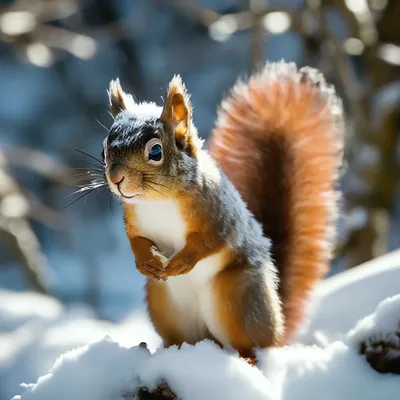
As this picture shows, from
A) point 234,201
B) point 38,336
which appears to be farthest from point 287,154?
point 38,336

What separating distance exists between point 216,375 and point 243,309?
121mm

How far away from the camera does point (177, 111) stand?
0.68 metres

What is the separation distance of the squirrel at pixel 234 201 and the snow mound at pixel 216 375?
0.28 ft

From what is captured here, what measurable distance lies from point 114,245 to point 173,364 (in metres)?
4.28

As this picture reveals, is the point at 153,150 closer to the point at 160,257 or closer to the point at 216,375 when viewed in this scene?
the point at 160,257

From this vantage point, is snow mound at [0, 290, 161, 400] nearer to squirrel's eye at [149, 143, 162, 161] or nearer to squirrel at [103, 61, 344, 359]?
squirrel at [103, 61, 344, 359]

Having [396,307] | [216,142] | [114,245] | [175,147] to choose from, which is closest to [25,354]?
[216,142]

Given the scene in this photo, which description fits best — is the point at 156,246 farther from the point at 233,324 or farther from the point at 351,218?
the point at 351,218

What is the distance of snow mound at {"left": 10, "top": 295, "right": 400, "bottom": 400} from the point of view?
1.92 ft

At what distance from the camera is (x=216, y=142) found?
0.94 m

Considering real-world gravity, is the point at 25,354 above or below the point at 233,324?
above

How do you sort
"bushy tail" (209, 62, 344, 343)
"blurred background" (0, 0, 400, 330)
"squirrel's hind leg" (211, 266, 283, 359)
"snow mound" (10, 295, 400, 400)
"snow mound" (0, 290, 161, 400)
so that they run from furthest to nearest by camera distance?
"blurred background" (0, 0, 400, 330) → "snow mound" (0, 290, 161, 400) → "bushy tail" (209, 62, 344, 343) → "squirrel's hind leg" (211, 266, 283, 359) → "snow mound" (10, 295, 400, 400)

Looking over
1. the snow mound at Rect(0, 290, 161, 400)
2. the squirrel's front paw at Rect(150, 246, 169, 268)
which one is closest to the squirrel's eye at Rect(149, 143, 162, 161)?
the squirrel's front paw at Rect(150, 246, 169, 268)

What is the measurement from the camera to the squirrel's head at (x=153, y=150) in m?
0.63
